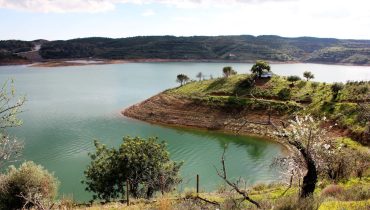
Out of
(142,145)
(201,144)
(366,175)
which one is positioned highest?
(142,145)

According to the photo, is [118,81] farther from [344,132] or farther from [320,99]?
[344,132]

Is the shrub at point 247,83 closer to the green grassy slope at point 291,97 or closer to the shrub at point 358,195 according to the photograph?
the green grassy slope at point 291,97

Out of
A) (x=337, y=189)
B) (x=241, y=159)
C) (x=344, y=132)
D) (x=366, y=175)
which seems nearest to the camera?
(x=337, y=189)

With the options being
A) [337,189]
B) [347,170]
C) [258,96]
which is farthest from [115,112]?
[337,189]

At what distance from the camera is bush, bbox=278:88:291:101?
5419 cm

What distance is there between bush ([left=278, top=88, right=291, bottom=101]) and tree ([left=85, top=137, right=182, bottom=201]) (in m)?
34.3

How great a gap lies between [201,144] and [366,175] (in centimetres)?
2165

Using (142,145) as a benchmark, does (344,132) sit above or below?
below

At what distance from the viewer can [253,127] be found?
48.3 metres

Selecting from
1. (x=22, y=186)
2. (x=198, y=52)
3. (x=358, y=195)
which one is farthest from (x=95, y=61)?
(x=358, y=195)

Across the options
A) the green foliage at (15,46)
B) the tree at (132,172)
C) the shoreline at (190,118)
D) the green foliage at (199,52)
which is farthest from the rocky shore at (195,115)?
the green foliage at (15,46)

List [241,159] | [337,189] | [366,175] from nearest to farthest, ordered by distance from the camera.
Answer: [337,189] < [366,175] < [241,159]

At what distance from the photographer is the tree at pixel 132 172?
74.1 ft

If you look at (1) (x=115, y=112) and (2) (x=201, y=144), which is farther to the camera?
(1) (x=115, y=112)
